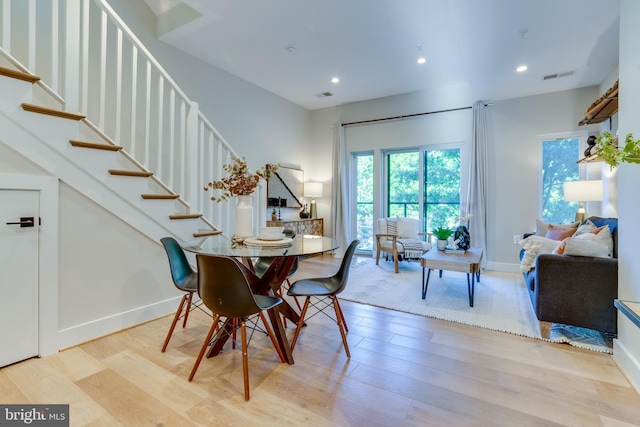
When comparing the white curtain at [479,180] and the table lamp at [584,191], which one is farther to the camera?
the white curtain at [479,180]

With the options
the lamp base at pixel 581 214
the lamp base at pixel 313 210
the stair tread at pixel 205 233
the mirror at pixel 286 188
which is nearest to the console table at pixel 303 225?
the lamp base at pixel 313 210

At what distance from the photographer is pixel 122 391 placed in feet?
5.65

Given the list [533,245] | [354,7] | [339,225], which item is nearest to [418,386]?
[533,245]

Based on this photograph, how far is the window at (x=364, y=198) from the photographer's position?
6.08m

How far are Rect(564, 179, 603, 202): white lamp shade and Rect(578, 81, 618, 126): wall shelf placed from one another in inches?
31.3

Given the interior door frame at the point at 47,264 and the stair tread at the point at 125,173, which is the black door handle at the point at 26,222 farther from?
the stair tread at the point at 125,173

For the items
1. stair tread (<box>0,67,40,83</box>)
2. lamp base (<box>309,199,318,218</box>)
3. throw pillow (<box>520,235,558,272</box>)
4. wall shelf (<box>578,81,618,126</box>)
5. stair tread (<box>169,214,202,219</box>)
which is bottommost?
throw pillow (<box>520,235,558,272</box>)

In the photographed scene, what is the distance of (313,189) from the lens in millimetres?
6059

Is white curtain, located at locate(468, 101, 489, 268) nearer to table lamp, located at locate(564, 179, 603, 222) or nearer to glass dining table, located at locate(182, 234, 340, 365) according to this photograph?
table lamp, located at locate(564, 179, 603, 222)

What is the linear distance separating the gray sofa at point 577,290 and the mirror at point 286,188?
4092mm

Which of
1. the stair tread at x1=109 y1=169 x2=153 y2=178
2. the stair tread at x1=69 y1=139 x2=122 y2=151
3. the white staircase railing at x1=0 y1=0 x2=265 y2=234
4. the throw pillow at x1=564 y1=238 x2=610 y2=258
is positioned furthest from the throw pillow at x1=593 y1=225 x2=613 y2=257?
the stair tread at x1=69 y1=139 x2=122 y2=151

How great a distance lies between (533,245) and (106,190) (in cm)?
379

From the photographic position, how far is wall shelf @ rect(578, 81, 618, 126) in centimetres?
285

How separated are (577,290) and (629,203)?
2.42ft
